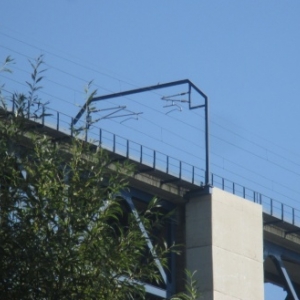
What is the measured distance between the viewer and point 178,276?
2240 inches

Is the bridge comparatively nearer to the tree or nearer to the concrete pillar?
the concrete pillar

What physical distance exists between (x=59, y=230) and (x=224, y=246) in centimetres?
3484

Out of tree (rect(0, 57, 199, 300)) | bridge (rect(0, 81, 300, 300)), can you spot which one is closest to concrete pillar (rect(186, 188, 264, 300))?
bridge (rect(0, 81, 300, 300))

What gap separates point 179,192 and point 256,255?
200 inches

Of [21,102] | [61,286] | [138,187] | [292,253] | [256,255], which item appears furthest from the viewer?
[292,253]

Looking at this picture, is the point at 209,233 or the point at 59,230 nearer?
the point at 59,230

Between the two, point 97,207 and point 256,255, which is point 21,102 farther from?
point 256,255

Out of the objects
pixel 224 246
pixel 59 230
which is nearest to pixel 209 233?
pixel 224 246

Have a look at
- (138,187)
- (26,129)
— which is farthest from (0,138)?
(138,187)

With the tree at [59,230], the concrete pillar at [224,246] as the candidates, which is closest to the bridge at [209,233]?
the concrete pillar at [224,246]

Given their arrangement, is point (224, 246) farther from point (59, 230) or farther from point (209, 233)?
point (59, 230)

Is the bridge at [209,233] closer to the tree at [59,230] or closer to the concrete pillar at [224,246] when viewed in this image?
the concrete pillar at [224,246]

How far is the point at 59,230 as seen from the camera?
22.2 m

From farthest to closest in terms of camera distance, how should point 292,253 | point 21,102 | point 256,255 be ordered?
point 292,253
point 256,255
point 21,102
